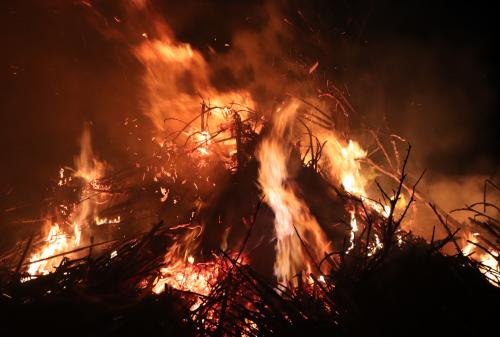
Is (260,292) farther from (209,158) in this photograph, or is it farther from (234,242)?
(209,158)

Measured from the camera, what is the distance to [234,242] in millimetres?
4035

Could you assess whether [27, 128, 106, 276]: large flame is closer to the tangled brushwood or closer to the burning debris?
the burning debris

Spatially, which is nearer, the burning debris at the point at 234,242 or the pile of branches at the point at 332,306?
the pile of branches at the point at 332,306

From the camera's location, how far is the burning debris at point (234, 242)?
1.83 m

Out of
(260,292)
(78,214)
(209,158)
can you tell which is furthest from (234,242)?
(78,214)

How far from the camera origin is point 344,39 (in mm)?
6426

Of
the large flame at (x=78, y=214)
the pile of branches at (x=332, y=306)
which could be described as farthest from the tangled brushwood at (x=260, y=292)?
the large flame at (x=78, y=214)

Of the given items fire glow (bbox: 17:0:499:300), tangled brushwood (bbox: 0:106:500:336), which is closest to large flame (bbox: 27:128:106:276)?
fire glow (bbox: 17:0:499:300)

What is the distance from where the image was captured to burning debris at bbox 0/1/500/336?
183 cm

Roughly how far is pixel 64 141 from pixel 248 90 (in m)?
3.94

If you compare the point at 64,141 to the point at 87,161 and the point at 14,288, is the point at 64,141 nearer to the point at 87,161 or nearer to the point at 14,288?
the point at 87,161

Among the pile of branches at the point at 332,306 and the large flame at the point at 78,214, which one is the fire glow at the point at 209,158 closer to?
the large flame at the point at 78,214

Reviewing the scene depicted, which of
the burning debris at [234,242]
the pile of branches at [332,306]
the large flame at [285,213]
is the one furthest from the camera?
the large flame at [285,213]

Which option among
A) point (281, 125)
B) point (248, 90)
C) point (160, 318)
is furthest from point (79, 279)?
point (248, 90)
